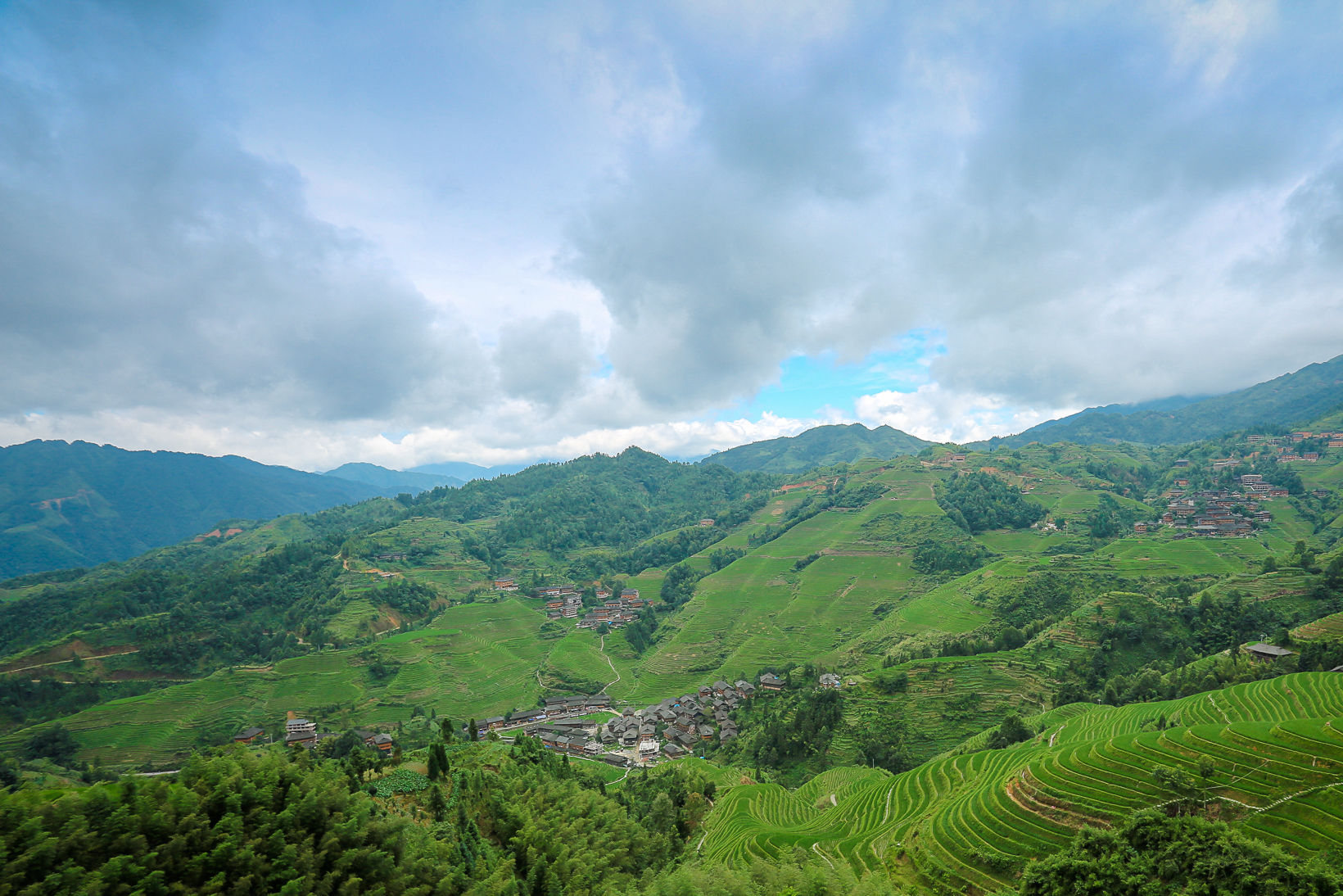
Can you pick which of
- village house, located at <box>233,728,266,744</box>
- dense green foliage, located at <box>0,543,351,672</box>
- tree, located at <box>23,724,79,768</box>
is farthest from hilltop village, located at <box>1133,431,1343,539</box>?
tree, located at <box>23,724,79,768</box>

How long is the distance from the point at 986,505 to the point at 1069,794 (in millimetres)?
97475

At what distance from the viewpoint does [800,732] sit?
4631cm

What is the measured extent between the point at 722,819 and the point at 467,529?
120258 mm

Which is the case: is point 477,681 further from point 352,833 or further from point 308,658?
point 352,833

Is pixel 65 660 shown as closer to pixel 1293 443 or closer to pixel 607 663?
pixel 607 663

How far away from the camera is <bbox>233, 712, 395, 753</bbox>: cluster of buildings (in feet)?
161

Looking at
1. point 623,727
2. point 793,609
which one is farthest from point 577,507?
point 623,727

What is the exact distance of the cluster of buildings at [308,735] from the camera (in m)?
49.1

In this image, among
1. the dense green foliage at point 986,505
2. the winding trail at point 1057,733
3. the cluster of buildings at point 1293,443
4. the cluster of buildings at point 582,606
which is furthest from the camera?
the cluster of buildings at point 1293,443

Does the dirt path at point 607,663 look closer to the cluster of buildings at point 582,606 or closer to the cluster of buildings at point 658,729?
the cluster of buildings at point 582,606

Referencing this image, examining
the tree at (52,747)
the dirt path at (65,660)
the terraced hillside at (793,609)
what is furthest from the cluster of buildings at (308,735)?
the dirt path at (65,660)

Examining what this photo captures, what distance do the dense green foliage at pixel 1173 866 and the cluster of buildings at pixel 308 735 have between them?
5027 centimetres

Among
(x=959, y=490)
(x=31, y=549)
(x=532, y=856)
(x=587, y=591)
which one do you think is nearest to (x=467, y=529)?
(x=587, y=591)

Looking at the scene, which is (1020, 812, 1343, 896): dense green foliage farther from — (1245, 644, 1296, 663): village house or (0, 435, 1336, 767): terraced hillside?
(1245, 644, 1296, 663): village house
